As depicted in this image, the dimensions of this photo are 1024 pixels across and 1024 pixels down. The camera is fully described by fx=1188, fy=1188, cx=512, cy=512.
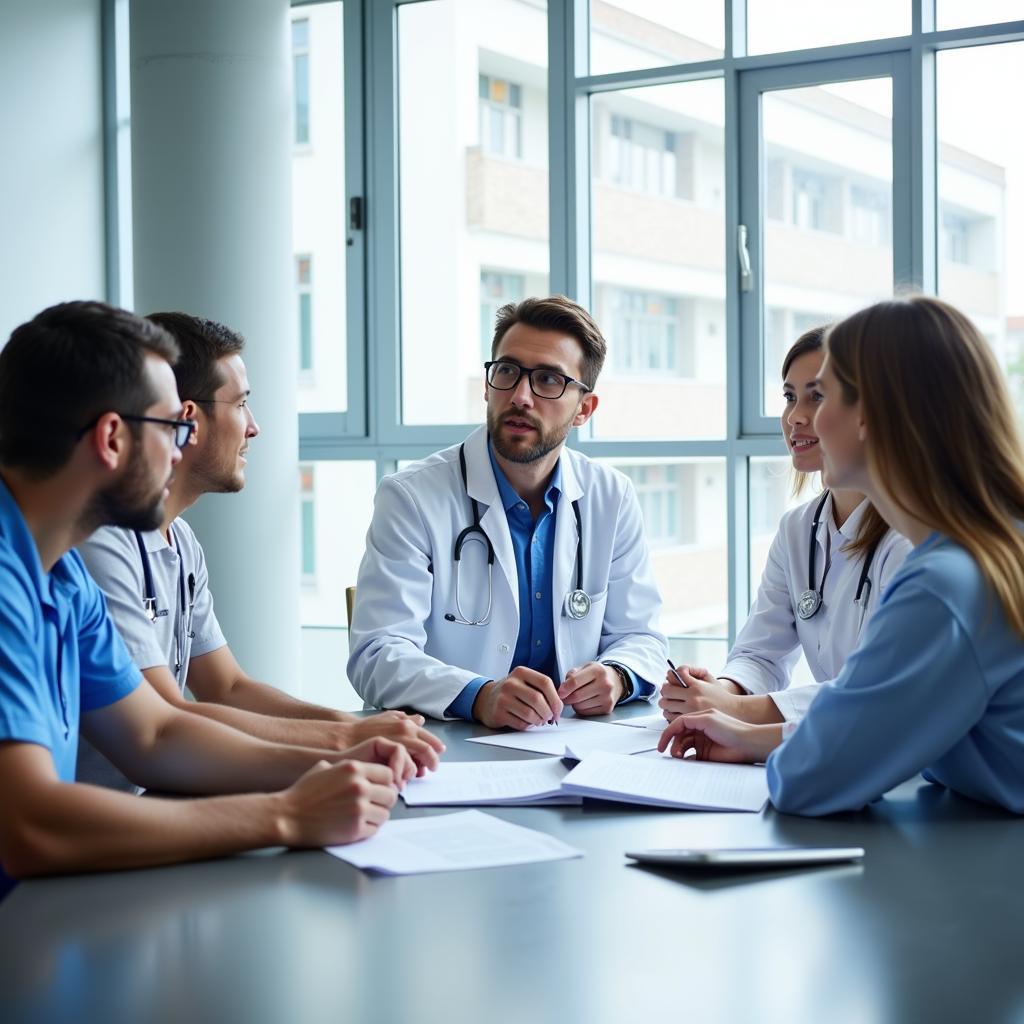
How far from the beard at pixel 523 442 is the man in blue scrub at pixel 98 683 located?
109 centimetres

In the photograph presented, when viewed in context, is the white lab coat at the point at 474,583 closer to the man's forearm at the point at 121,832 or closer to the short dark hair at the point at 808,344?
the short dark hair at the point at 808,344

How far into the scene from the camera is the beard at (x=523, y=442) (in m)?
2.61

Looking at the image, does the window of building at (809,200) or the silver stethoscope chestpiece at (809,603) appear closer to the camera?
the silver stethoscope chestpiece at (809,603)

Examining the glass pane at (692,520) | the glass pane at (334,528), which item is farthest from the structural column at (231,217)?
the glass pane at (692,520)

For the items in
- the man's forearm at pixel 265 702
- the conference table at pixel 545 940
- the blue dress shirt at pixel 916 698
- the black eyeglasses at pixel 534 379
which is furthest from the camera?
the black eyeglasses at pixel 534 379

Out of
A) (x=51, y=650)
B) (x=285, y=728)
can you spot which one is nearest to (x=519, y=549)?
(x=285, y=728)

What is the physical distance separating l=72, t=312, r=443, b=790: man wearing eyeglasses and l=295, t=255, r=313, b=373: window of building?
2.28m

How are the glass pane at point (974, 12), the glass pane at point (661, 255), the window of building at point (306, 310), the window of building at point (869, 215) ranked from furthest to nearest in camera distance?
the window of building at point (306, 310), the glass pane at point (661, 255), the window of building at point (869, 215), the glass pane at point (974, 12)

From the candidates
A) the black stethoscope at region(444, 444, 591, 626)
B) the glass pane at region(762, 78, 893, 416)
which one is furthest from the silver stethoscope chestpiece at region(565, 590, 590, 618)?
the glass pane at region(762, 78, 893, 416)

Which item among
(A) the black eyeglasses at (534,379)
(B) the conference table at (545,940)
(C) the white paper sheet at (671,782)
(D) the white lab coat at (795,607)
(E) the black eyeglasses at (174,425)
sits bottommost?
(B) the conference table at (545,940)

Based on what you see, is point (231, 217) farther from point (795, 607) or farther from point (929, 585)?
point (929, 585)

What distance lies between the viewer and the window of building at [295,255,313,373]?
185 inches

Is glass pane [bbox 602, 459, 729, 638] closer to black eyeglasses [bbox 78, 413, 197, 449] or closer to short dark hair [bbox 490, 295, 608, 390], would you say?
short dark hair [bbox 490, 295, 608, 390]

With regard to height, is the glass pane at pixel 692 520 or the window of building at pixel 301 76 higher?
the window of building at pixel 301 76
